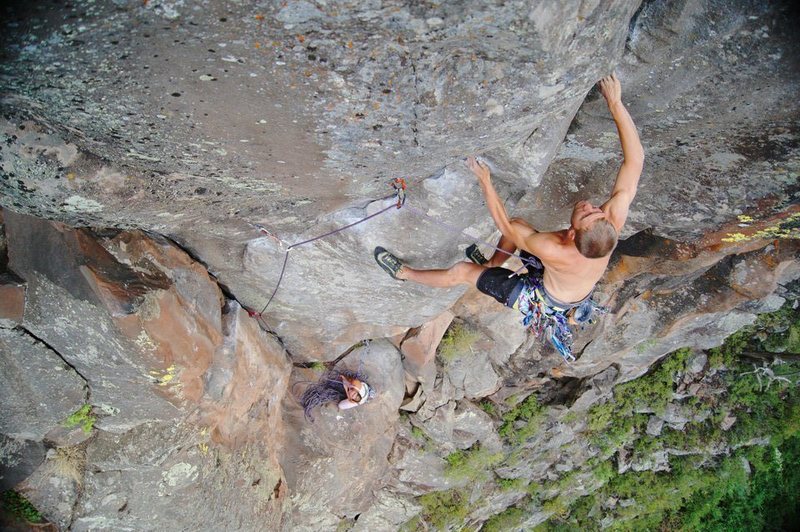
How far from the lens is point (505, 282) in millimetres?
4828

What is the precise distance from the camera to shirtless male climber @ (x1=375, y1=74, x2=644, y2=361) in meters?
3.61

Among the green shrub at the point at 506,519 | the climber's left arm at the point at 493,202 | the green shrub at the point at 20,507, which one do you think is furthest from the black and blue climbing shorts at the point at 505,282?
the green shrub at the point at 506,519

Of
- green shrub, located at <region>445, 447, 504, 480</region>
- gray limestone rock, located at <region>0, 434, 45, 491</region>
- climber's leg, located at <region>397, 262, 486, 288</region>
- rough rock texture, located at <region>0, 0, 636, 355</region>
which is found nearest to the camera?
rough rock texture, located at <region>0, 0, 636, 355</region>

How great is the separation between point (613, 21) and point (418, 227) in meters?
2.37

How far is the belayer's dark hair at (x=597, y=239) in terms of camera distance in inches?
140

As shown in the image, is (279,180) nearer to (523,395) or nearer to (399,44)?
(399,44)

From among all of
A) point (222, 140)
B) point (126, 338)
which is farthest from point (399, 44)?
point (126, 338)

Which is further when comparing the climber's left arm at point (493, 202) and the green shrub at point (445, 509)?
the green shrub at point (445, 509)

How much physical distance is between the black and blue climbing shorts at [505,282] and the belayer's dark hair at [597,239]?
1.01 meters

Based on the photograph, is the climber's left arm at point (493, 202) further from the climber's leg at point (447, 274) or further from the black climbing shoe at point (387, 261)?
the black climbing shoe at point (387, 261)

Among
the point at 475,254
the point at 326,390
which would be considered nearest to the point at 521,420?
the point at 326,390

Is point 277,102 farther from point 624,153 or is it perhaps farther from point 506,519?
point 506,519

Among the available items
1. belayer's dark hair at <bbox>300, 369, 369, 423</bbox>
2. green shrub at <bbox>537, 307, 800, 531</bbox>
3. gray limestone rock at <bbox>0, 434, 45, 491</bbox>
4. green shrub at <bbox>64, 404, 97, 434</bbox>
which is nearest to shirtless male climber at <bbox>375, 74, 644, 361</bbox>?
belayer's dark hair at <bbox>300, 369, 369, 423</bbox>

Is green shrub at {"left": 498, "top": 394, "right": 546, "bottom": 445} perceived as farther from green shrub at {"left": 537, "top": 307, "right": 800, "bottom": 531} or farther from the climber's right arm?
the climber's right arm
